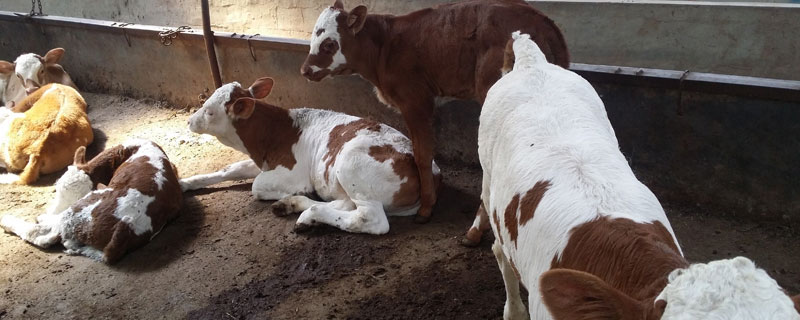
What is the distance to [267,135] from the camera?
17.1ft

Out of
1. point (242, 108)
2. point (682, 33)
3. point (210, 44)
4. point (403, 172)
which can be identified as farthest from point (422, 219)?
point (682, 33)

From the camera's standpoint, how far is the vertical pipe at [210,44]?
6223 millimetres

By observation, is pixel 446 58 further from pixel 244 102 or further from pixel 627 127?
pixel 244 102

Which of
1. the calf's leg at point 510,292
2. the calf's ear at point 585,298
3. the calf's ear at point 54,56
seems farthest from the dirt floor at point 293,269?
the calf's ear at point 54,56

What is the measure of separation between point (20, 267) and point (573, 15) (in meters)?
5.97

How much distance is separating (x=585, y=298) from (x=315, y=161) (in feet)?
11.8

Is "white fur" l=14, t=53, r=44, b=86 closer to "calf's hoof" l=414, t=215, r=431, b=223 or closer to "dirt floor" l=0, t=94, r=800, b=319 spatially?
"dirt floor" l=0, t=94, r=800, b=319

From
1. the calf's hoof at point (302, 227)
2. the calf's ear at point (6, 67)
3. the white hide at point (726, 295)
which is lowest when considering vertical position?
the calf's hoof at point (302, 227)

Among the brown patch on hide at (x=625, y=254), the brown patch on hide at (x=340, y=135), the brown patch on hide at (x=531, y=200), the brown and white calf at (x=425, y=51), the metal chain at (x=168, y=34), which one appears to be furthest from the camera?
the metal chain at (x=168, y=34)

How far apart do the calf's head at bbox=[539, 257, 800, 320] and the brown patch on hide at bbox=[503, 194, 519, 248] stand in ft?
2.34

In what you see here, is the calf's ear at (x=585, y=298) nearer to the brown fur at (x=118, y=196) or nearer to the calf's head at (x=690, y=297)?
the calf's head at (x=690, y=297)

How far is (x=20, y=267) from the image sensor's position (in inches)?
168

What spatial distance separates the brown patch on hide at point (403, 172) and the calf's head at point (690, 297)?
285 cm

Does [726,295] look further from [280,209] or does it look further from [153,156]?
[153,156]
